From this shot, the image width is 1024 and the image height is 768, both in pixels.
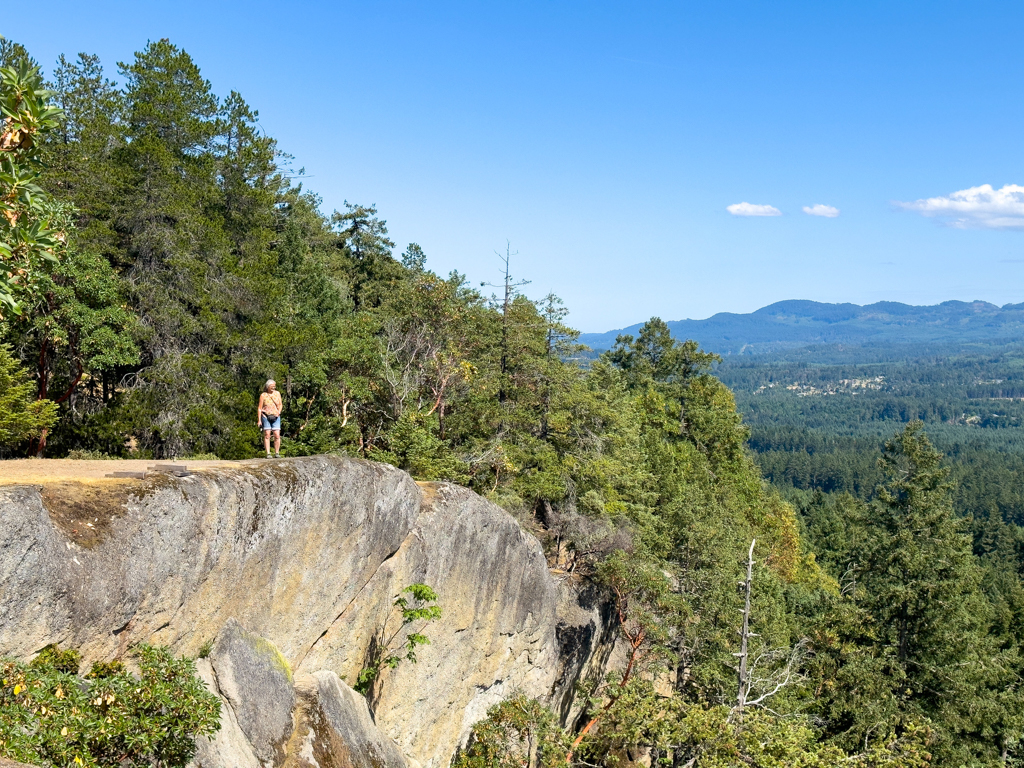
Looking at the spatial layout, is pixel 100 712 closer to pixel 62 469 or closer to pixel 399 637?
pixel 62 469

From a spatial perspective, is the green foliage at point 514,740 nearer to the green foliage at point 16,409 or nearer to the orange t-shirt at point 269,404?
the orange t-shirt at point 269,404

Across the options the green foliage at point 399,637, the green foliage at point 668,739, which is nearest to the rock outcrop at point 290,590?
the green foliage at point 399,637

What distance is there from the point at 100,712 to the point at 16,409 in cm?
1247

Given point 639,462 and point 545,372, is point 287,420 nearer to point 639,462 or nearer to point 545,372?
point 545,372

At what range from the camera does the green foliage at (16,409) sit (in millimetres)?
16719

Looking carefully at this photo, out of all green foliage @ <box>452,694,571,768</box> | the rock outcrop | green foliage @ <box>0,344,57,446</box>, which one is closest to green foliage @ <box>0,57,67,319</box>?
the rock outcrop

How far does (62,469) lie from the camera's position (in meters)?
12.0

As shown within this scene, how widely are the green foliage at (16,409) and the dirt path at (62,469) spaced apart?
Answer: 497 cm

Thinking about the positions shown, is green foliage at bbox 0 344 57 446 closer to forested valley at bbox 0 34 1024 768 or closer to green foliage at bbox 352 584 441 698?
forested valley at bbox 0 34 1024 768

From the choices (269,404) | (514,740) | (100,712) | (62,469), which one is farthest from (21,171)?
(514,740)

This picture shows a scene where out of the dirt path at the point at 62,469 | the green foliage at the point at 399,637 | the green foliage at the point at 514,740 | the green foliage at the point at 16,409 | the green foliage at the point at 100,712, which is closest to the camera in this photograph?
the green foliage at the point at 100,712

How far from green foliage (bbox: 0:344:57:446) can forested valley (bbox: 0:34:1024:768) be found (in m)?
0.10

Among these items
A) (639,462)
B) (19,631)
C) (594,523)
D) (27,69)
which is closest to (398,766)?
(19,631)

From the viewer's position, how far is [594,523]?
89.5 ft
